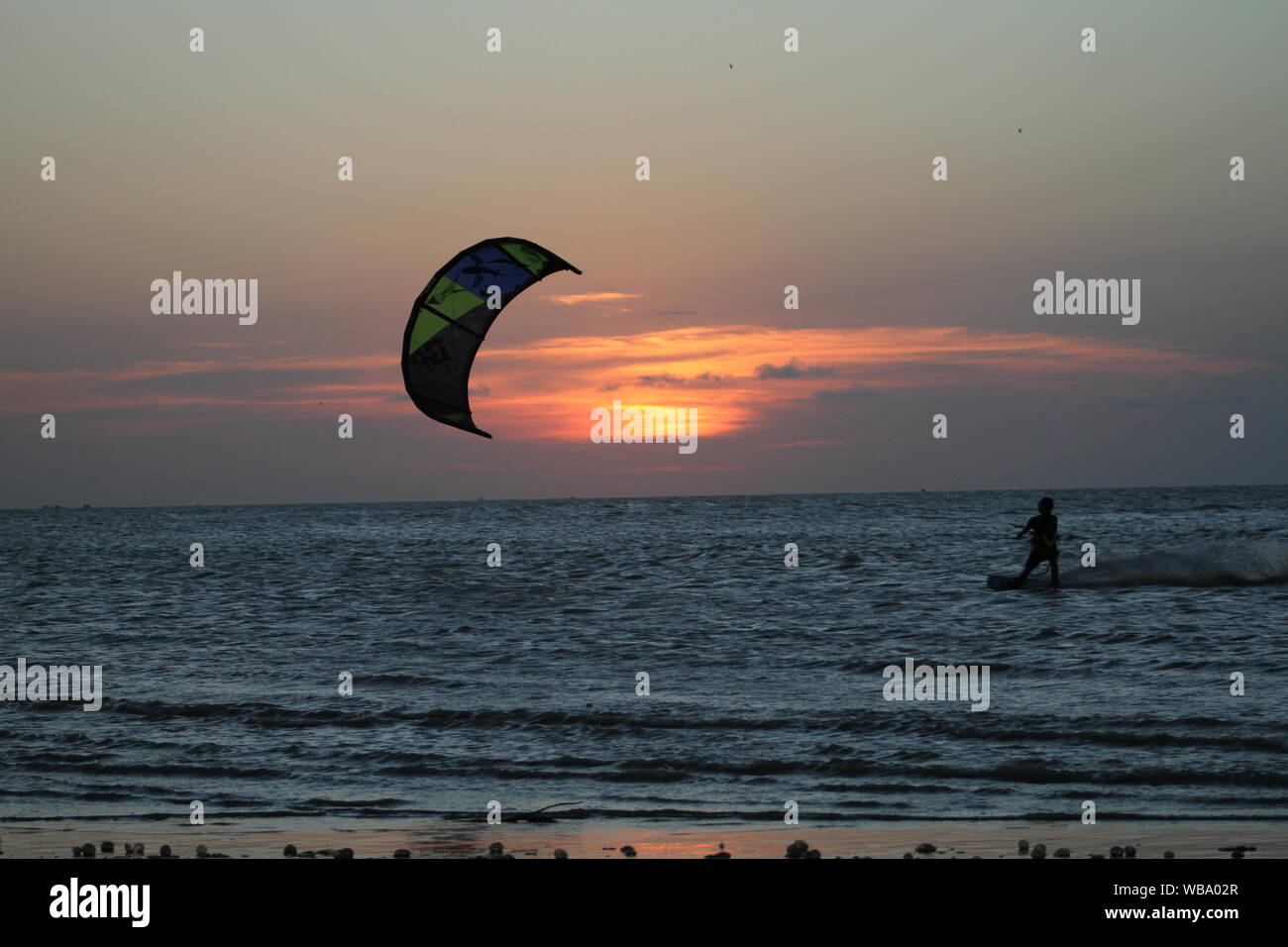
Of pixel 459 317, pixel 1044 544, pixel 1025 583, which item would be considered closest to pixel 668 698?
pixel 459 317

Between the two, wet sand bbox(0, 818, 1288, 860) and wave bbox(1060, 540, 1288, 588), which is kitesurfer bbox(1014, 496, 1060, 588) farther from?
wet sand bbox(0, 818, 1288, 860)

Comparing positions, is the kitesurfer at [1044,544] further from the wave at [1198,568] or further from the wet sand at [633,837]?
the wet sand at [633,837]

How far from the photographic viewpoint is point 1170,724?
1120 centimetres

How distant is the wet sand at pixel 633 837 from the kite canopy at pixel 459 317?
5715 mm

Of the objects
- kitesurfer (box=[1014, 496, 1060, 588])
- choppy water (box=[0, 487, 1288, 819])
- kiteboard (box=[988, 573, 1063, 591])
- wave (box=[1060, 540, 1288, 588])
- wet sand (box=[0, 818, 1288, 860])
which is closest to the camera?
wet sand (box=[0, 818, 1288, 860])

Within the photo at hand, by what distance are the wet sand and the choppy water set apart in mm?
370

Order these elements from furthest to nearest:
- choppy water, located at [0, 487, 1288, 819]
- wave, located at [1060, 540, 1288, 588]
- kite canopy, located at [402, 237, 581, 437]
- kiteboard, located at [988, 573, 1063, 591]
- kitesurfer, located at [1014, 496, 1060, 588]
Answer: kiteboard, located at [988, 573, 1063, 591]
wave, located at [1060, 540, 1288, 588]
kitesurfer, located at [1014, 496, 1060, 588]
kite canopy, located at [402, 237, 581, 437]
choppy water, located at [0, 487, 1288, 819]

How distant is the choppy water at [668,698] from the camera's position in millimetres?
9602

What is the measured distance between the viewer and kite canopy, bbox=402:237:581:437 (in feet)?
45.2

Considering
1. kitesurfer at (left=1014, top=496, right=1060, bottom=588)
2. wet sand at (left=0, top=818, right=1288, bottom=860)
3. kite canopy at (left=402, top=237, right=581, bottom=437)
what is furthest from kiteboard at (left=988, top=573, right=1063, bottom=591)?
wet sand at (left=0, top=818, right=1288, bottom=860)

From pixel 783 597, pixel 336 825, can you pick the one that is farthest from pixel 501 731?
pixel 783 597

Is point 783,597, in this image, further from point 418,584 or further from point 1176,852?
point 1176,852

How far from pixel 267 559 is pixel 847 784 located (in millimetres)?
35536

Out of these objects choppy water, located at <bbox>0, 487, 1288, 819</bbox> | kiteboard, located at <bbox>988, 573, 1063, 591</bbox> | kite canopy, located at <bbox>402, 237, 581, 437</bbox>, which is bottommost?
choppy water, located at <bbox>0, 487, 1288, 819</bbox>
